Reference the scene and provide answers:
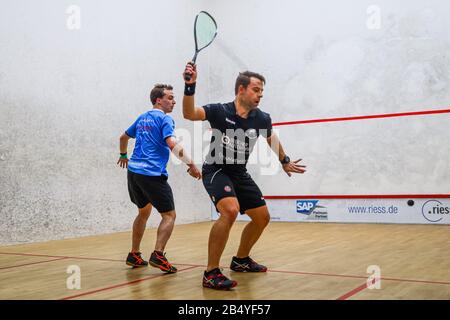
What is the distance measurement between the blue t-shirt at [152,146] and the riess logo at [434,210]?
11.5ft

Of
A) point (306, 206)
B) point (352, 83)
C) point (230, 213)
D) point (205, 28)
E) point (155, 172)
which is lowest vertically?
point (306, 206)

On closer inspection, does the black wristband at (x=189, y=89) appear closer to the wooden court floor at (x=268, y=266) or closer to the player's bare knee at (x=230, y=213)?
the player's bare knee at (x=230, y=213)

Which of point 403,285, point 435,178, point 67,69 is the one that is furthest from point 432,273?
point 67,69

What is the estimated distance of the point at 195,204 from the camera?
6359 millimetres

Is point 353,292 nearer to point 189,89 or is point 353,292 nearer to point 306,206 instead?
point 189,89

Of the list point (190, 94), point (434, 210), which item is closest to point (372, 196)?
point (434, 210)

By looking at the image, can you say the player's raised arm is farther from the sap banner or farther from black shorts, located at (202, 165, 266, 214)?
the sap banner

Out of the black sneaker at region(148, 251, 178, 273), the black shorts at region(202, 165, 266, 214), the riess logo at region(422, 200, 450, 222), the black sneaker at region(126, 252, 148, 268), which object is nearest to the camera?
the black shorts at region(202, 165, 266, 214)

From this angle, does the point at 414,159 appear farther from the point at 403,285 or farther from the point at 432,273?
the point at 403,285

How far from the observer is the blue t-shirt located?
8.67 feet

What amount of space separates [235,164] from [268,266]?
670 mm

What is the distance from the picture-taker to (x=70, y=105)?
4.71 meters

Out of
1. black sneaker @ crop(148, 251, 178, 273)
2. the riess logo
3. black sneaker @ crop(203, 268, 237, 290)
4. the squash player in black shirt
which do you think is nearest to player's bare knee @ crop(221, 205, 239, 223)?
the squash player in black shirt

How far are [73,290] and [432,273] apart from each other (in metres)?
1.67
